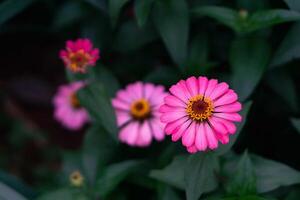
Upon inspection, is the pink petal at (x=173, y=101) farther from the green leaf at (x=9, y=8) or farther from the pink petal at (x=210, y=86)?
the green leaf at (x=9, y=8)

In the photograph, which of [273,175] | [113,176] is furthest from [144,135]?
[273,175]

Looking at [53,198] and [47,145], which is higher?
[47,145]

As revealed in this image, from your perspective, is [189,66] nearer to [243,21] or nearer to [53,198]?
[243,21]

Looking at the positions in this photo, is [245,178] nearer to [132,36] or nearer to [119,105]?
[119,105]

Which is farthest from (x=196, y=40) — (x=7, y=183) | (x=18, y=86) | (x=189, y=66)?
(x=18, y=86)

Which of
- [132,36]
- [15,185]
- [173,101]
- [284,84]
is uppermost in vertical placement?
[132,36]

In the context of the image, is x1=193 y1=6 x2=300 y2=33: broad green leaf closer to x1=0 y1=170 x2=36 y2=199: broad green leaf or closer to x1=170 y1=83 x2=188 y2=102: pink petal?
x1=170 y1=83 x2=188 y2=102: pink petal

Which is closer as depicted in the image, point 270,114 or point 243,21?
point 243,21
